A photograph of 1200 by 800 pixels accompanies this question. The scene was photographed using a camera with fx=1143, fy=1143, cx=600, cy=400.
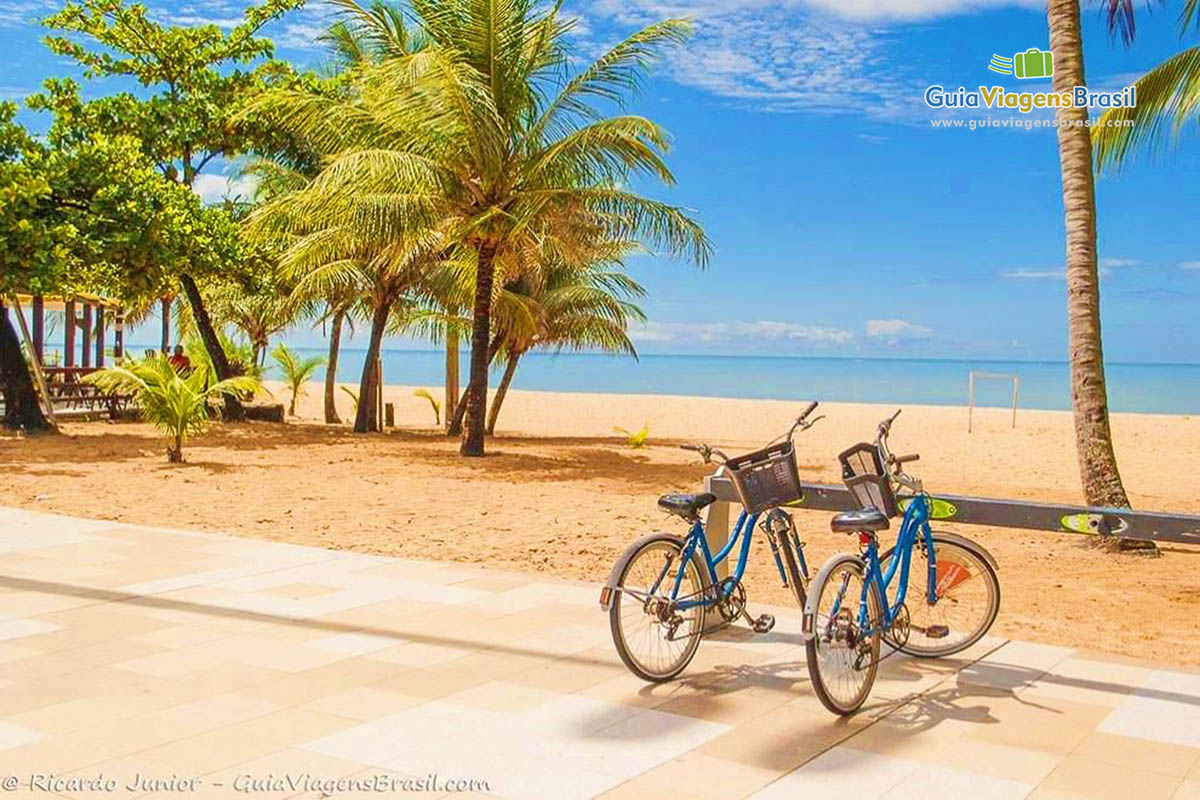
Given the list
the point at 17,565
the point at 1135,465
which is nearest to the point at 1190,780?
the point at 17,565

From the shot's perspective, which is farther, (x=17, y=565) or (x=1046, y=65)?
(x=1046, y=65)

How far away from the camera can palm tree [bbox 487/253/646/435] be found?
2242 centimetres

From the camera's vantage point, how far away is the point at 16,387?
1806 centimetres

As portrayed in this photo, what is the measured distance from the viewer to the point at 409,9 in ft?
56.5

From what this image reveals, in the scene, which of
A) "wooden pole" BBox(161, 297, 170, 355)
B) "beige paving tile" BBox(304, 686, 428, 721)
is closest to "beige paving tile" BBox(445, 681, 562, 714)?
"beige paving tile" BBox(304, 686, 428, 721)

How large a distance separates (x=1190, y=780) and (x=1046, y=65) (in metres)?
10.9

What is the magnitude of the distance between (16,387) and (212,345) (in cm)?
542

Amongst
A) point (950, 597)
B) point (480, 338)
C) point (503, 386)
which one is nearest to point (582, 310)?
point (503, 386)

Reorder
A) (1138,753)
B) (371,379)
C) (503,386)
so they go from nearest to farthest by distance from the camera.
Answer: (1138,753)
(371,379)
(503,386)

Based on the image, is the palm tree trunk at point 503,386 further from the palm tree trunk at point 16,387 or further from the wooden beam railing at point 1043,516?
the wooden beam railing at point 1043,516

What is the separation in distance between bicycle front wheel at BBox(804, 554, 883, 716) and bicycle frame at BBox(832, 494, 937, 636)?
0.01 meters

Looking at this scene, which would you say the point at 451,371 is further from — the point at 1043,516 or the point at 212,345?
the point at 1043,516

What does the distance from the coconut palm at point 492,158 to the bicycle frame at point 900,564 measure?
1115 centimetres

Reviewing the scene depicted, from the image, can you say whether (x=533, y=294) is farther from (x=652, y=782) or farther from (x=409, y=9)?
(x=652, y=782)
